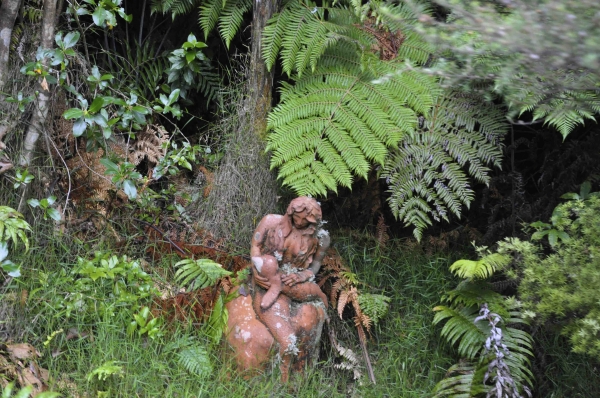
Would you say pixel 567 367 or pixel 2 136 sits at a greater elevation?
pixel 2 136

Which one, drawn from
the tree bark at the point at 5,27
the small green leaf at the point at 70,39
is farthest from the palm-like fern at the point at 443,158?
the tree bark at the point at 5,27

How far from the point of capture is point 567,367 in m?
4.23

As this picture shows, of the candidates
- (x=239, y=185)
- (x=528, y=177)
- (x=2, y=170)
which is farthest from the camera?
(x=528, y=177)

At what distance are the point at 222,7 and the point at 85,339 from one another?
2323 millimetres

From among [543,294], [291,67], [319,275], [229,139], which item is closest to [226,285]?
[319,275]

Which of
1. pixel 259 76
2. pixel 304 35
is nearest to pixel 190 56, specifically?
pixel 259 76

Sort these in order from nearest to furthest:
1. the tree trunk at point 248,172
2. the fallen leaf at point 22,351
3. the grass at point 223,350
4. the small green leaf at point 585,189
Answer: the fallen leaf at point 22,351, the grass at point 223,350, the small green leaf at point 585,189, the tree trunk at point 248,172

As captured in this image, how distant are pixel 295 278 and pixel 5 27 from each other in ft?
7.51

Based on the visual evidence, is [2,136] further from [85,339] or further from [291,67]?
[291,67]

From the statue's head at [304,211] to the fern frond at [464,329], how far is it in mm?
891

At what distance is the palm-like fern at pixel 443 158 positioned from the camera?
4.49m

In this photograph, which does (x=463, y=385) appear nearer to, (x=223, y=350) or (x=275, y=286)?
(x=275, y=286)

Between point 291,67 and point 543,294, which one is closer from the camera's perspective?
point 543,294

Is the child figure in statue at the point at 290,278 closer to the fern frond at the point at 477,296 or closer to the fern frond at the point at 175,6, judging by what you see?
the fern frond at the point at 477,296
